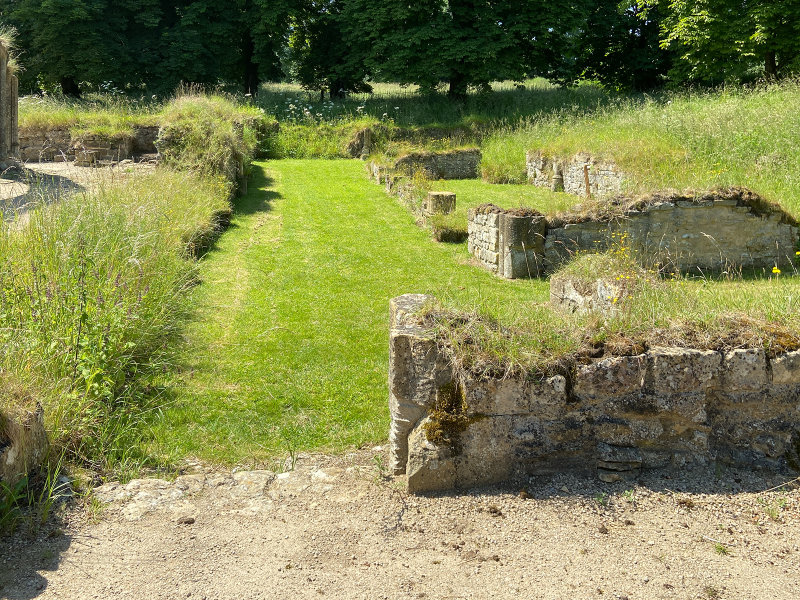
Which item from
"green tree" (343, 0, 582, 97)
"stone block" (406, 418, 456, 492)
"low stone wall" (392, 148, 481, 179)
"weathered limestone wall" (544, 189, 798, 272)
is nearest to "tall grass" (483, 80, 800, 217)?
"weathered limestone wall" (544, 189, 798, 272)

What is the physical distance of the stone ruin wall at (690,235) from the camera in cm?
1016

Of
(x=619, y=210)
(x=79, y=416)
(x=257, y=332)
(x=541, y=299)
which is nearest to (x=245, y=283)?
(x=257, y=332)

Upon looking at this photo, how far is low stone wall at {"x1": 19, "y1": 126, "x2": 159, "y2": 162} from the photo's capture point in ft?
60.3

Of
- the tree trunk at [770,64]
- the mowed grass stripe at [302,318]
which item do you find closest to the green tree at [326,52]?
the mowed grass stripe at [302,318]

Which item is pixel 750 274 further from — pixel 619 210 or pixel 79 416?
pixel 79 416

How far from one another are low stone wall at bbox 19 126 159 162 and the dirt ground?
53.1ft

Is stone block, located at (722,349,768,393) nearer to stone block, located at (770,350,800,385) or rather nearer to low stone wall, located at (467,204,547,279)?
stone block, located at (770,350,800,385)

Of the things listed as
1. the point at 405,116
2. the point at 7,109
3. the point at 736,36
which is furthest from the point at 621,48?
the point at 7,109

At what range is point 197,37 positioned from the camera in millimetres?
27469

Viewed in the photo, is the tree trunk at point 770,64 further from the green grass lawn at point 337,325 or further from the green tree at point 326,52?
the green tree at point 326,52

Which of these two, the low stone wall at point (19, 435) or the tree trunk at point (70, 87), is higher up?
the tree trunk at point (70, 87)

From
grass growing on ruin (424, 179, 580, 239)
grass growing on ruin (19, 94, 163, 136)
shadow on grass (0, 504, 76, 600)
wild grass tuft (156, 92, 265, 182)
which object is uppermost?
grass growing on ruin (19, 94, 163, 136)

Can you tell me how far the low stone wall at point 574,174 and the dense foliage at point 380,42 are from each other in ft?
27.2

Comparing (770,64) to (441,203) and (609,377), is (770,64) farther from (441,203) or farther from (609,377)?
(609,377)
